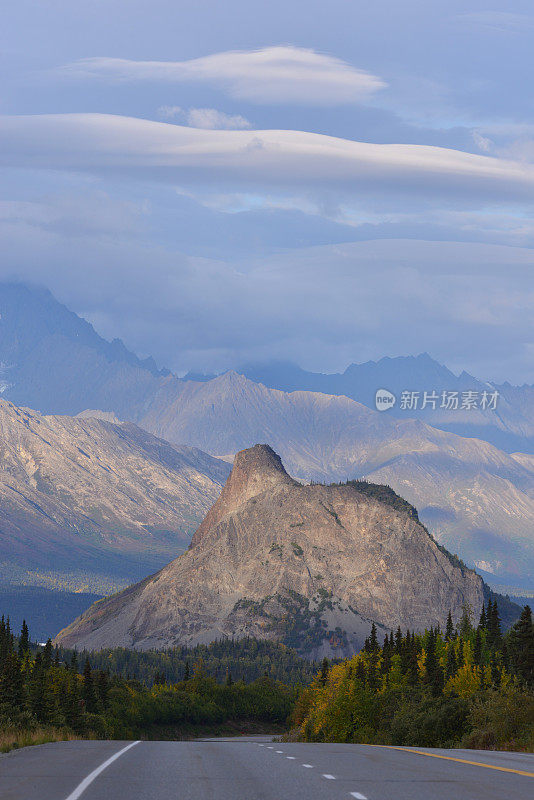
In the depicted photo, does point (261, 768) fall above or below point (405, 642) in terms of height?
below

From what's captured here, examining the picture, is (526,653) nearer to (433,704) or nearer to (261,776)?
(433,704)

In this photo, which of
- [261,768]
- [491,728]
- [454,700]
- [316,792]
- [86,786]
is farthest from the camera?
[454,700]

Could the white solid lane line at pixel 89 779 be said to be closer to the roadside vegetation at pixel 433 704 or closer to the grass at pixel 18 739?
the grass at pixel 18 739

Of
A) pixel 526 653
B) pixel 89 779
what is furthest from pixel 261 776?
pixel 526 653

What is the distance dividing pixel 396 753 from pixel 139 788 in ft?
54.1

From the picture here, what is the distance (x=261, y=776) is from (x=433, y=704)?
62.8 meters

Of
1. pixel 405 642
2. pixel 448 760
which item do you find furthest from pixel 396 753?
pixel 405 642

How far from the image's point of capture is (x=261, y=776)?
28.8 metres

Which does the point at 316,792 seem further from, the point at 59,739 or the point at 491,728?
the point at 59,739

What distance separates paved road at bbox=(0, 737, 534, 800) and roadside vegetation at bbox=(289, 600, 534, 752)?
607 inches

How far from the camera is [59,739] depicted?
2297 inches

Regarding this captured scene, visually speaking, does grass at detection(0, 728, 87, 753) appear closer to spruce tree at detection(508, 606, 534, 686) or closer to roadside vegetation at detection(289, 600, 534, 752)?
roadside vegetation at detection(289, 600, 534, 752)

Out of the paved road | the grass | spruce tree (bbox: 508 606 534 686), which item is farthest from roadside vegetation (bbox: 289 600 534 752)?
the grass

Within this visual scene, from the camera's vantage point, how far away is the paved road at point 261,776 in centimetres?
2455
